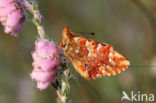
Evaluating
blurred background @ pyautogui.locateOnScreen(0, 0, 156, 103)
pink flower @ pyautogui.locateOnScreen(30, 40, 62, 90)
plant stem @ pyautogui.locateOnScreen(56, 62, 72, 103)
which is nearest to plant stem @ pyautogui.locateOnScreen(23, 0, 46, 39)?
pink flower @ pyautogui.locateOnScreen(30, 40, 62, 90)

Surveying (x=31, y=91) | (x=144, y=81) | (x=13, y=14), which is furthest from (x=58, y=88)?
(x=31, y=91)

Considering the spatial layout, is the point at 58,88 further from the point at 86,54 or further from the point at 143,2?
the point at 143,2

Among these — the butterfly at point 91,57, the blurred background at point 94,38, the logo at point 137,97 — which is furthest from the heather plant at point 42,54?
the blurred background at point 94,38

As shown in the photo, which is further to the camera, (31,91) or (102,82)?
(31,91)

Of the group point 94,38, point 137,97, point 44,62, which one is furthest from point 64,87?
point 94,38

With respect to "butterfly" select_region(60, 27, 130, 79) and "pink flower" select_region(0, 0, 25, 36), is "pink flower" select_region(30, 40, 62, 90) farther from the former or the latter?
"pink flower" select_region(0, 0, 25, 36)

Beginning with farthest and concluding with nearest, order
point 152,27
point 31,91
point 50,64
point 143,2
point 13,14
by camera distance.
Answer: point 31,91
point 152,27
point 143,2
point 13,14
point 50,64

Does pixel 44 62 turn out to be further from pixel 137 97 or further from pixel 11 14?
pixel 137 97
